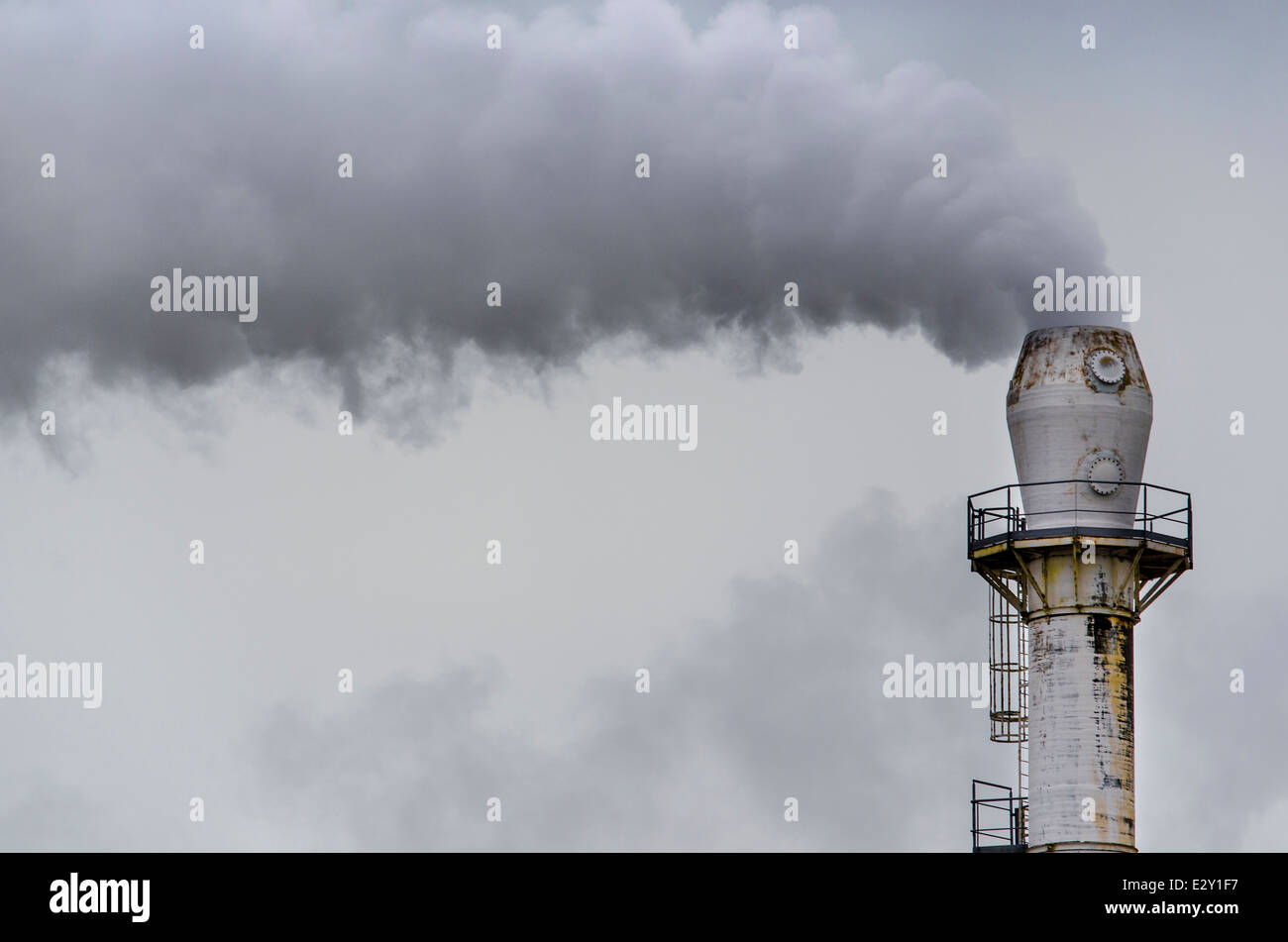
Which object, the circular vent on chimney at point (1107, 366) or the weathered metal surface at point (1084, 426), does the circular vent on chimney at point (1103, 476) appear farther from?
the circular vent on chimney at point (1107, 366)

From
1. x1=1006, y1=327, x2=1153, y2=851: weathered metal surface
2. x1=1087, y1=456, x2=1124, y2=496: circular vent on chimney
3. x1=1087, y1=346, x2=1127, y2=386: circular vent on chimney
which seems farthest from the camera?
x1=1087, y1=346, x2=1127, y2=386: circular vent on chimney

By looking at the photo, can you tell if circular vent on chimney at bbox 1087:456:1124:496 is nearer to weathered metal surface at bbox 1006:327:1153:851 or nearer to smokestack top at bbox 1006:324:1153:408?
weathered metal surface at bbox 1006:327:1153:851

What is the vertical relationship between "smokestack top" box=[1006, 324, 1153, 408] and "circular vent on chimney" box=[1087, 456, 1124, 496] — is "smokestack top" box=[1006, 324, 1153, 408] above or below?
above

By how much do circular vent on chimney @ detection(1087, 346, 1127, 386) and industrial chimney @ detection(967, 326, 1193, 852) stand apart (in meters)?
0.03

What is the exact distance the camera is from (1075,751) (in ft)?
179

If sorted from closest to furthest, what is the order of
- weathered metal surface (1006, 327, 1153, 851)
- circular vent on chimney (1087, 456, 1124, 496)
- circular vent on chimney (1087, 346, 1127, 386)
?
weathered metal surface (1006, 327, 1153, 851) → circular vent on chimney (1087, 456, 1124, 496) → circular vent on chimney (1087, 346, 1127, 386)

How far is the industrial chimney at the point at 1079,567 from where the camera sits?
178 feet

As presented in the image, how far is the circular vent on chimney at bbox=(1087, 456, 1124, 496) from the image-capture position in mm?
55219

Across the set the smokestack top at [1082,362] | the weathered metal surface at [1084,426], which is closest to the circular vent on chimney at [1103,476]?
the weathered metal surface at [1084,426]

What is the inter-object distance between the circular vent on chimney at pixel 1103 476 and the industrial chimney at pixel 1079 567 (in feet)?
0.07

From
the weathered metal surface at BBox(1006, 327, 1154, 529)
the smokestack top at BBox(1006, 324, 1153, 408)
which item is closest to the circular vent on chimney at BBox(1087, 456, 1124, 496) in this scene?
the weathered metal surface at BBox(1006, 327, 1154, 529)

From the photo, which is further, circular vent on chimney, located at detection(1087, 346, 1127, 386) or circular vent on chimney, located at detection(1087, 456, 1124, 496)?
circular vent on chimney, located at detection(1087, 346, 1127, 386)
